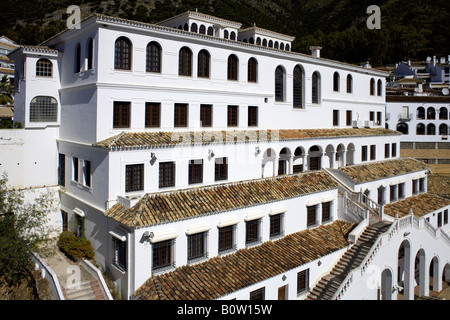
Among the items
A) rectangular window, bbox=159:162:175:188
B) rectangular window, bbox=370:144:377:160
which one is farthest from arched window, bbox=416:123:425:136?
rectangular window, bbox=159:162:175:188

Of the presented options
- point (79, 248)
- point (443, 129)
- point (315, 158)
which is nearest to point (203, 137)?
point (79, 248)

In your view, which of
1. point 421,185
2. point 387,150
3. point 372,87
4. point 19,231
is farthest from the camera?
point 372,87

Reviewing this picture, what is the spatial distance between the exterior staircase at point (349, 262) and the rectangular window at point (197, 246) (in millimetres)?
7441

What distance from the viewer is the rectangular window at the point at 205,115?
2458 centimetres

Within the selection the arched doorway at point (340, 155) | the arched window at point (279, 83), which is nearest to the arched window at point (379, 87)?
the arched doorway at point (340, 155)

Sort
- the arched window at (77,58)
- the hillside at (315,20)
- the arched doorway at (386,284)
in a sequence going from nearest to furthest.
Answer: the arched window at (77,58) → the arched doorway at (386,284) → the hillside at (315,20)

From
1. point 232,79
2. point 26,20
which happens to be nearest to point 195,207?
point 232,79

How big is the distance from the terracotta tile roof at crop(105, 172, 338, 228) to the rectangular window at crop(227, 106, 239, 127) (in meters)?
4.80

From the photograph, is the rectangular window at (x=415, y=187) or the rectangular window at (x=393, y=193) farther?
the rectangular window at (x=415, y=187)

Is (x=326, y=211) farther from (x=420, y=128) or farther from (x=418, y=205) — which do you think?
(x=420, y=128)

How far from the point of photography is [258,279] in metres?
18.9

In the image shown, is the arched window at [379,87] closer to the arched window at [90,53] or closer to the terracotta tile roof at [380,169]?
the terracotta tile roof at [380,169]

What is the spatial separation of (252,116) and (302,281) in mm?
12391

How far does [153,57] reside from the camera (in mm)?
22172
